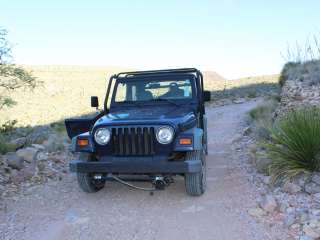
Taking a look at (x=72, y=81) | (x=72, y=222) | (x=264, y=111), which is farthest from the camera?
(x=72, y=81)

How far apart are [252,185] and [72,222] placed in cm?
282

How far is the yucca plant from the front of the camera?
5.96 m

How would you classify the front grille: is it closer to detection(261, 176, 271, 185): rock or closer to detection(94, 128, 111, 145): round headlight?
detection(94, 128, 111, 145): round headlight

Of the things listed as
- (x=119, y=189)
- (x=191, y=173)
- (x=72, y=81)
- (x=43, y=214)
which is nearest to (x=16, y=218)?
(x=43, y=214)

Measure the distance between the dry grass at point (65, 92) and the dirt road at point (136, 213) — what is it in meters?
12.4

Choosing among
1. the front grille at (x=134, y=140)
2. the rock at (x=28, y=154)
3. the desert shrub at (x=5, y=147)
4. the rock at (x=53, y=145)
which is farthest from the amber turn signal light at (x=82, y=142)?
the rock at (x=53, y=145)

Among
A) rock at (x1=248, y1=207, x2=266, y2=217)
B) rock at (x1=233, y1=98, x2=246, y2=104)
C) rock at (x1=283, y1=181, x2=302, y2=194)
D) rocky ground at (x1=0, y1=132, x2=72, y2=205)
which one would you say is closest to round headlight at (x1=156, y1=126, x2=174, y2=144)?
rock at (x1=248, y1=207, x2=266, y2=217)

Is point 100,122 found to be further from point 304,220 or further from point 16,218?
point 304,220

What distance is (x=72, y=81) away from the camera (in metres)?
45.1

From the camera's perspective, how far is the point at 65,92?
37.8m

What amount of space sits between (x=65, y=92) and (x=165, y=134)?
33.6 metres

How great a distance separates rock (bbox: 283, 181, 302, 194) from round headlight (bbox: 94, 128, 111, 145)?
259 cm

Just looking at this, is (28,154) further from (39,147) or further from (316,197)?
(316,197)

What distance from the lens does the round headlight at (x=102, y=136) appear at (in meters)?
5.71
